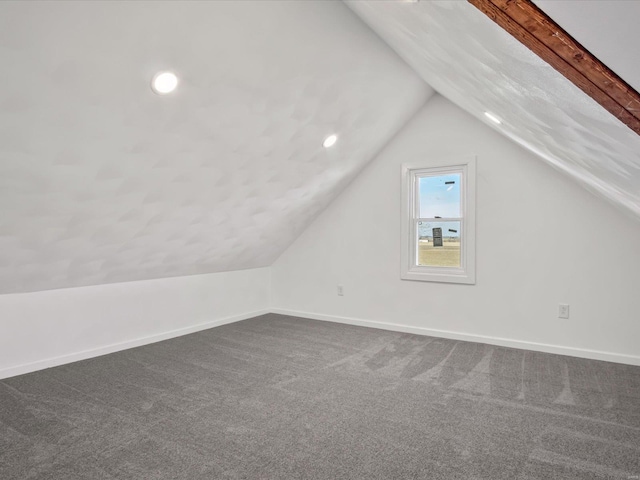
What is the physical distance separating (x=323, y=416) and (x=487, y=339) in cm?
235

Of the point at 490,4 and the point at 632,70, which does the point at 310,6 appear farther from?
the point at 632,70

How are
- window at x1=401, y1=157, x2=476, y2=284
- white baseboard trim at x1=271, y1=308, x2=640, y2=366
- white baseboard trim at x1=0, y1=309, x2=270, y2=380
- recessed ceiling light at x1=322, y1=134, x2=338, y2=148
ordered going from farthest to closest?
window at x1=401, y1=157, x2=476, y2=284 < recessed ceiling light at x1=322, y1=134, x2=338, y2=148 < white baseboard trim at x1=271, y1=308, x2=640, y2=366 < white baseboard trim at x1=0, y1=309, x2=270, y2=380

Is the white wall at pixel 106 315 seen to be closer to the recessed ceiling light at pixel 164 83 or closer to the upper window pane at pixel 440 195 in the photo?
the recessed ceiling light at pixel 164 83

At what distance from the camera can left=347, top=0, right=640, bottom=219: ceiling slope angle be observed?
1399 mm

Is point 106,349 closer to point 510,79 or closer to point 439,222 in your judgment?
point 439,222

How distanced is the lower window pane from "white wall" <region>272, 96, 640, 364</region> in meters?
0.26

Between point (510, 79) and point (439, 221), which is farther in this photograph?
point (439, 221)

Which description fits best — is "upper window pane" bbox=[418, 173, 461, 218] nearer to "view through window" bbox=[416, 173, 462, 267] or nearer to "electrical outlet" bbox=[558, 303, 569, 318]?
"view through window" bbox=[416, 173, 462, 267]

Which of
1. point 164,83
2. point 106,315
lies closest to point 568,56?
point 164,83

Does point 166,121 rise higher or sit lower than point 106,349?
higher

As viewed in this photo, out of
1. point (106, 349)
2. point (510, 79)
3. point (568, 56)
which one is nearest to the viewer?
point (568, 56)

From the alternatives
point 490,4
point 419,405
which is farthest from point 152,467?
point 490,4

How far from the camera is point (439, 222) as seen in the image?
15.5 feet

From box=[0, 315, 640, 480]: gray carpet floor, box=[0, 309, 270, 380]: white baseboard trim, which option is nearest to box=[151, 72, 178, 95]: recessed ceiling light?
box=[0, 315, 640, 480]: gray carpet floor
